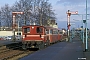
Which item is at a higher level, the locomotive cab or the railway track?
the locomotive cab

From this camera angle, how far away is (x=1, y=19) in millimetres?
86375

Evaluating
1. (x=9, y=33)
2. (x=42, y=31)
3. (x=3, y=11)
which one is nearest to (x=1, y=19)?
(x=3, y=11)

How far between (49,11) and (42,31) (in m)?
40.9

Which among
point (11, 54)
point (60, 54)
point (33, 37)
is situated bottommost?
point (11, 54)

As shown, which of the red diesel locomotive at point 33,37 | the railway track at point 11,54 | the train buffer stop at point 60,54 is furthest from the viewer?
the red diesel locomotive at point 33,37

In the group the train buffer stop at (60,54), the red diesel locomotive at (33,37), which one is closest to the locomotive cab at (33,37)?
the red diesel locomotive at (33,37)

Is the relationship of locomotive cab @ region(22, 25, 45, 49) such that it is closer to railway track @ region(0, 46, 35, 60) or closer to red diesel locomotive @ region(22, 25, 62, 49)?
red diesel locomotive @ region(22, 25, 62, 49)

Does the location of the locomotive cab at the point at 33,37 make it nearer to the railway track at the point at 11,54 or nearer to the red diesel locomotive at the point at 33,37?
the red diesel locomotive at the point at 33,37

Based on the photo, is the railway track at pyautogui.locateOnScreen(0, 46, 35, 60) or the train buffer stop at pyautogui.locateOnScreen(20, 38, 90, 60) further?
the railway track at pyautogui.locateOnScreen(0, 46, 35, 60)

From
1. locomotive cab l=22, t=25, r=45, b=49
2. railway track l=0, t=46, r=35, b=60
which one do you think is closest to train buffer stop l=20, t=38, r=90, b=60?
railway track l=0, t=46, r=35, b=60

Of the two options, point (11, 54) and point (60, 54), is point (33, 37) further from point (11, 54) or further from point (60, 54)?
point (60, 54)

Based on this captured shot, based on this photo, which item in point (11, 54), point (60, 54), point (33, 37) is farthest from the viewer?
point (33, 37)

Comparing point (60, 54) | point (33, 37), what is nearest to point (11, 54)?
point (33, 37)

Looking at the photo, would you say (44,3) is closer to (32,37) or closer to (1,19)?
(1,19)
